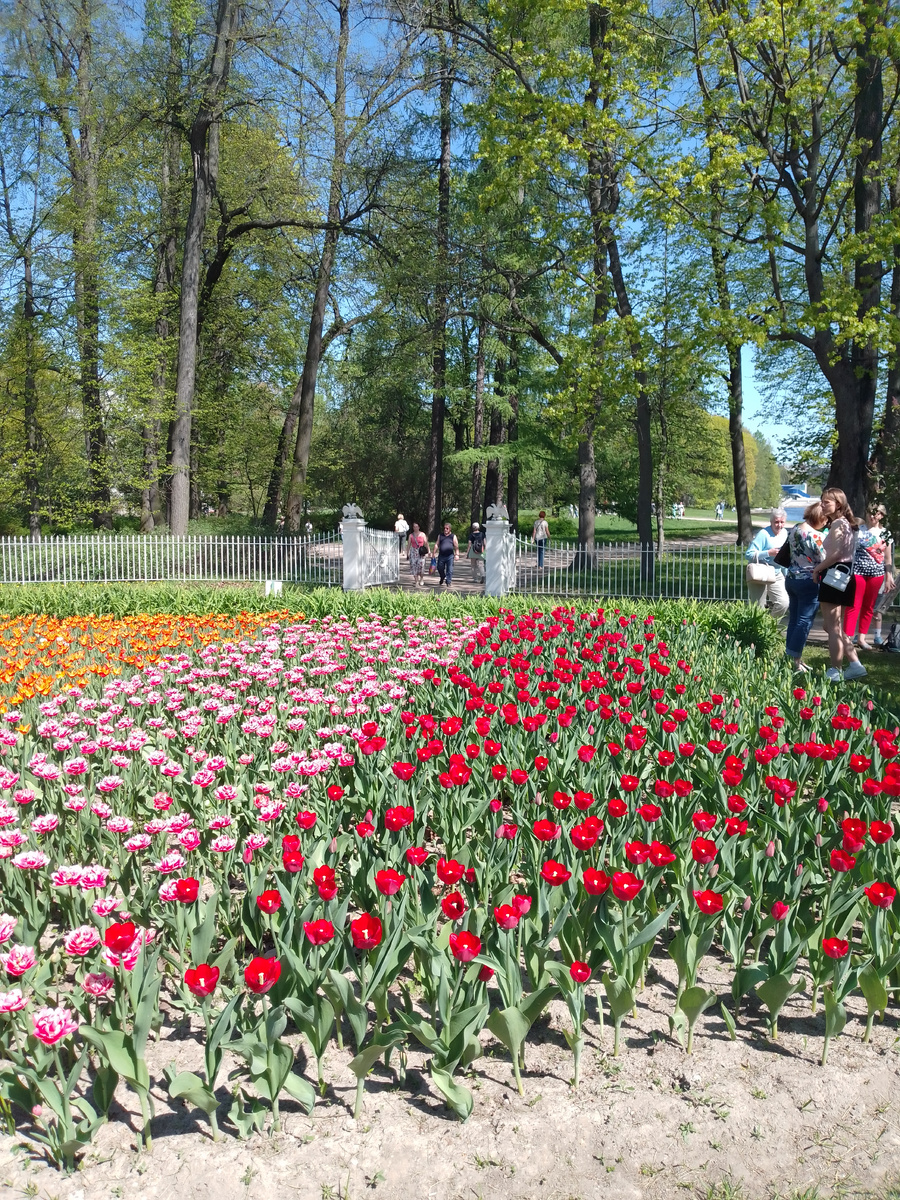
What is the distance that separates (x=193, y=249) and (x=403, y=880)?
18835 millimetres

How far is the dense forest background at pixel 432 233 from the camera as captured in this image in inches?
499

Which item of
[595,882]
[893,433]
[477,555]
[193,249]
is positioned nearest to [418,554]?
[477,555]

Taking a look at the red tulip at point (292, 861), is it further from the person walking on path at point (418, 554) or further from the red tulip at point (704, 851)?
the person walking on path at point (418, 554)

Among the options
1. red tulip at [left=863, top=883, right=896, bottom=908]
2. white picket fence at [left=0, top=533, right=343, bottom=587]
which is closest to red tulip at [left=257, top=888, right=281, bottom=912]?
red tulip at [left=863, top=883, right=896, bottom=908]

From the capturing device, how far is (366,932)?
2.33 meters

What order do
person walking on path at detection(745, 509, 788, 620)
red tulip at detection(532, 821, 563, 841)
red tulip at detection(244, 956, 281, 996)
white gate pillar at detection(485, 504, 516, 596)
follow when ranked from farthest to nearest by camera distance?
white gate pillar at detection(485, 504, 516, 596) < person walking on path at detection(745, 509, 788, 620) < red tulip at detection(532, 821, 563, 841) < red tulip at detection(244, 956, 281, 996)

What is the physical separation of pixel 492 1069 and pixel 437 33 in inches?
888

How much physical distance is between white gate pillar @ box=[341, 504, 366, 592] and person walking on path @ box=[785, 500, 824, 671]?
9.22 metres

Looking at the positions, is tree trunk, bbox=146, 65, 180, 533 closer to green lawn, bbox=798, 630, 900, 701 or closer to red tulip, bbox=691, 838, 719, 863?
green lawn, bbox=798, 630, 900, 701

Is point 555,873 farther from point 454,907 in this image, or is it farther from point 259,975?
point 259,975

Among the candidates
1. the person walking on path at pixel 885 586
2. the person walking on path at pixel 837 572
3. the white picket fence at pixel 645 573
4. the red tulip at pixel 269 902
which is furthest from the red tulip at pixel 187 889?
the white picket fence at pixel 645 573

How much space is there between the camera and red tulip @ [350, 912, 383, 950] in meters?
2.32

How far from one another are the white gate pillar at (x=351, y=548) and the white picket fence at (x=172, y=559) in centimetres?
95

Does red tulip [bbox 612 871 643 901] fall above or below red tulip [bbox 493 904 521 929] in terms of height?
above
